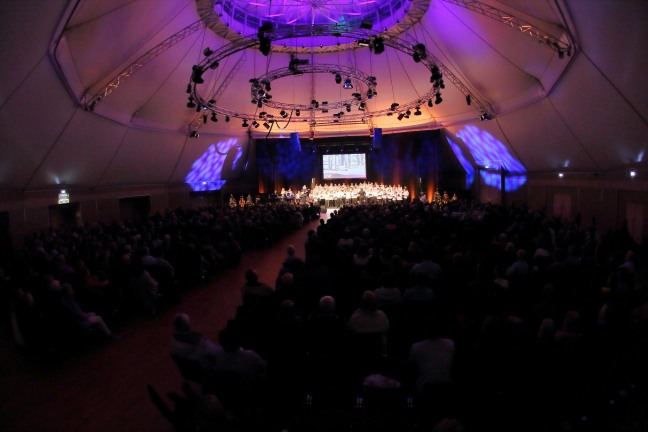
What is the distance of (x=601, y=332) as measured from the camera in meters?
3.51

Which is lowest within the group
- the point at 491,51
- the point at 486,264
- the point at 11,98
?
the point at 486,264

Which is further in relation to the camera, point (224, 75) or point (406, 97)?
point (406, 97)

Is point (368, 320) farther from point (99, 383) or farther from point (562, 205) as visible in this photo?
point (562, 205)

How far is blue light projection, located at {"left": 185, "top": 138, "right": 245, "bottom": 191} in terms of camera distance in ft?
69.2

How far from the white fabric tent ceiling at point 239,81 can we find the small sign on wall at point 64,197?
0.36 meters

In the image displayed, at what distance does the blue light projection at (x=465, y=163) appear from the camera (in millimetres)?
21703

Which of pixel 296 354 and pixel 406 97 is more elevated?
pixel 406 97

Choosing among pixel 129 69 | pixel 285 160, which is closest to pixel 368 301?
pixel 129 69

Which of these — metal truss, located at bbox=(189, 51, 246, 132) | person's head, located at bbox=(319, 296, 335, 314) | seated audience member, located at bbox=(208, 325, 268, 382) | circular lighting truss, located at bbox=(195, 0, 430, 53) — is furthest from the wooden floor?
metal truss, located at bbox=(189, 51, 246, 132)

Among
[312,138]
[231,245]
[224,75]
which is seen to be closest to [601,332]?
[231,245]

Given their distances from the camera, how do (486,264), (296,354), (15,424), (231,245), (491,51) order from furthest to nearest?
(491,51) < (231,245) < (486,264) < (15,424) < (296,354)

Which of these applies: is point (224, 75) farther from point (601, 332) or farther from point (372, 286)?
point (601, 332)

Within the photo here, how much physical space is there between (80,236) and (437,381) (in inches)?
414

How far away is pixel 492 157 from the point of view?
18.5 meters
